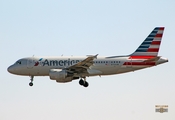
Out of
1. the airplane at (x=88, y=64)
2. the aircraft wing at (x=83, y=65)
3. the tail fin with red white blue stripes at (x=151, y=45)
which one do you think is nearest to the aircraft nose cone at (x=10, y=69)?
the airplane at (x=88, y=64)

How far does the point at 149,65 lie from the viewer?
71.2m

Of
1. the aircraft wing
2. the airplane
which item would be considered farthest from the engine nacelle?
the aircraft wing

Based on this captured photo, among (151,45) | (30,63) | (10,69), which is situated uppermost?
(151,45)

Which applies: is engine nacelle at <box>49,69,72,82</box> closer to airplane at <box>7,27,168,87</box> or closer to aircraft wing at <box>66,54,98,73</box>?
airplane at <box>7,27,168,87</box>

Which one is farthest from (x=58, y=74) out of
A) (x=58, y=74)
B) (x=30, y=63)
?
(x=30, y=63)

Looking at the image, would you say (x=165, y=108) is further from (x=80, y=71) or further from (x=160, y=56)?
(x=80, y=71)

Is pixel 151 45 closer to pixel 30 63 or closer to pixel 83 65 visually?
pixel 83 65

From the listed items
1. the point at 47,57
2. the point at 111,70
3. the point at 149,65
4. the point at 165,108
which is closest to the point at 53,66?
the point at 47,57

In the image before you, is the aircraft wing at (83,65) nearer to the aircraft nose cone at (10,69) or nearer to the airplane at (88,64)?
the airplane at (88,64)

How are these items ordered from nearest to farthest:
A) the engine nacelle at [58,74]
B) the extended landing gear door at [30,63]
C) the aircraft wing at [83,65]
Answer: the aircraft wing at [83,65] < the engine nacelle at [58,74] < the extended landing gear door at [30,63]

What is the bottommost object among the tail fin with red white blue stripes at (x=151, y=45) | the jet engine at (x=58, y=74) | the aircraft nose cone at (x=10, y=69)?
the jet engine at (x=58, y=74)

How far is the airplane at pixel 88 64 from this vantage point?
71250 millimetres

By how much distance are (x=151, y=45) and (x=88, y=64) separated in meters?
9.29

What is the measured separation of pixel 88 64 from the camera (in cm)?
7156
